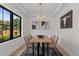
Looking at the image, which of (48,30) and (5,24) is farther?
(48,30)

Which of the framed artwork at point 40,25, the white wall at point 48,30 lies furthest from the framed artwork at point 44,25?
the white wall at point 48,30

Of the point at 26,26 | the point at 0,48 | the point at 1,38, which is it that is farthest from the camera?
the point at 26,26

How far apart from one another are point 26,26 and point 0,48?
4.90m

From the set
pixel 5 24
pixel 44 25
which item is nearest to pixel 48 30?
pixel 44 25

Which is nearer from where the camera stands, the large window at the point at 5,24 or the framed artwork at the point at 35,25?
the large window at the point at 5,24

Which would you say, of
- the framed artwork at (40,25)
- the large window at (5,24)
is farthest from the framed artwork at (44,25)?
the large window at (5,24)

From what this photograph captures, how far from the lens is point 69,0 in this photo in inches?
29.2

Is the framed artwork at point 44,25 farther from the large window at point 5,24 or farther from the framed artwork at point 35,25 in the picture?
the large window at point 5,24

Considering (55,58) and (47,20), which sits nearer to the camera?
(55,58)

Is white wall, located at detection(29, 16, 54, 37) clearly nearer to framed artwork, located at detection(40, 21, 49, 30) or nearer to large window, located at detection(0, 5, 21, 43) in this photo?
framed artwork, located at detection(40, 21, 49, 30)

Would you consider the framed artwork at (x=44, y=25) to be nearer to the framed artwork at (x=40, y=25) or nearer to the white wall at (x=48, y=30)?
the framed artwork at (x=40, y=25)

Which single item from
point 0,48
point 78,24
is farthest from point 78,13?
point 0,48

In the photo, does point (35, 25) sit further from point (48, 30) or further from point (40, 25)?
point (48, 30)

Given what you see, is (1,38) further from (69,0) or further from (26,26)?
(26,26)
